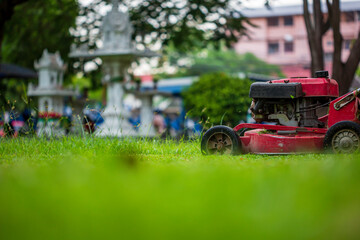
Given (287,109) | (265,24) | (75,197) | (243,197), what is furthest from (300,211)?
(265,24)

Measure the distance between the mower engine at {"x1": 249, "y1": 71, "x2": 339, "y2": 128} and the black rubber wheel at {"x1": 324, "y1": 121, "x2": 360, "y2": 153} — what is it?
752mm

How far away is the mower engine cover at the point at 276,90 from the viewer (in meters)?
6.79

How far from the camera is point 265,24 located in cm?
6219

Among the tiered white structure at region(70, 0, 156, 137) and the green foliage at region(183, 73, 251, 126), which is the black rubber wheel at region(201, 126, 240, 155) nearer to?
the green foliage at region(183, 73, 251, 126)

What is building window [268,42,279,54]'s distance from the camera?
62487 millimetres

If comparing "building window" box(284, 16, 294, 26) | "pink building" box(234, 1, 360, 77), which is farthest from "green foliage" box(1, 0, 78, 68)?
"building window" box(284, 16, 294, 26)

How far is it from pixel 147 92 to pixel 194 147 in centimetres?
1305

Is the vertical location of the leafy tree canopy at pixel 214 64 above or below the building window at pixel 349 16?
below

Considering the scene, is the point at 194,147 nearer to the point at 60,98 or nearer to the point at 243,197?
the point at 243,197

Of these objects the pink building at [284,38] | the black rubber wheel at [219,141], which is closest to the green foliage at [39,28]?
the black rubber wheel at [219,141]

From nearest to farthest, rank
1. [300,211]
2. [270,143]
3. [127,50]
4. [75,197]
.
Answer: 1. [300,211]
2. [75,197]
3. [270,143]
4. [127,50]

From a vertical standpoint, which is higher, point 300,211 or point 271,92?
point 271,92

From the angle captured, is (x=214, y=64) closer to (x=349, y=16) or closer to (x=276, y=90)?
(x=349, y=16)

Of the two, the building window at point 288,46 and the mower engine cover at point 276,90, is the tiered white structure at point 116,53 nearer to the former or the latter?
the mower engine cover at point 276,90
